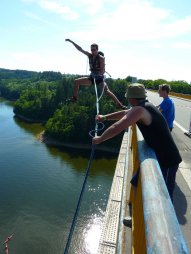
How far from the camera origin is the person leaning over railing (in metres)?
3.53

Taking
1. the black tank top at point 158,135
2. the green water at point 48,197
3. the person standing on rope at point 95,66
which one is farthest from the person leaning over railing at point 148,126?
the green water at point 48,197

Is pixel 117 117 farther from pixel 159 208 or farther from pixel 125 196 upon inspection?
pixel 159 208

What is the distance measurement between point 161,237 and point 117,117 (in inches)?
147

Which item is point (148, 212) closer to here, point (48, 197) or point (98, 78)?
point (98, 78)

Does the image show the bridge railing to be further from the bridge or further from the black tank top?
the black tank top

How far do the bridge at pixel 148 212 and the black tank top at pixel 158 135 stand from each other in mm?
142

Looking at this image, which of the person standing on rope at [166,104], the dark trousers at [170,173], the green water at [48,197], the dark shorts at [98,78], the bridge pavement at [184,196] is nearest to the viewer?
the dark trousers at [170,173]

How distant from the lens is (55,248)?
23234mm

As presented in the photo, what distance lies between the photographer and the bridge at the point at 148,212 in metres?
1.60

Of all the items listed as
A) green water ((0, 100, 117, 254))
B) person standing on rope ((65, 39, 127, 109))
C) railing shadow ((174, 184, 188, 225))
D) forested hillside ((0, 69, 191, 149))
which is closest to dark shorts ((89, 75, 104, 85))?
person standing on rope ((65, 39, 127, 109))

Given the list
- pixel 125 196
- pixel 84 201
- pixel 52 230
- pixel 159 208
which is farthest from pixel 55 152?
pixel 159 208

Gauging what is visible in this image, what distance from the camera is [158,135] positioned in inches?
Result: 148

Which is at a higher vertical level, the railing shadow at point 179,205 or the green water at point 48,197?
the railing shadow at point 179,205

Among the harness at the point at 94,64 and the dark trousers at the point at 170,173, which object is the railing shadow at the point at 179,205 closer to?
the dark trousers at the point at 170,173
